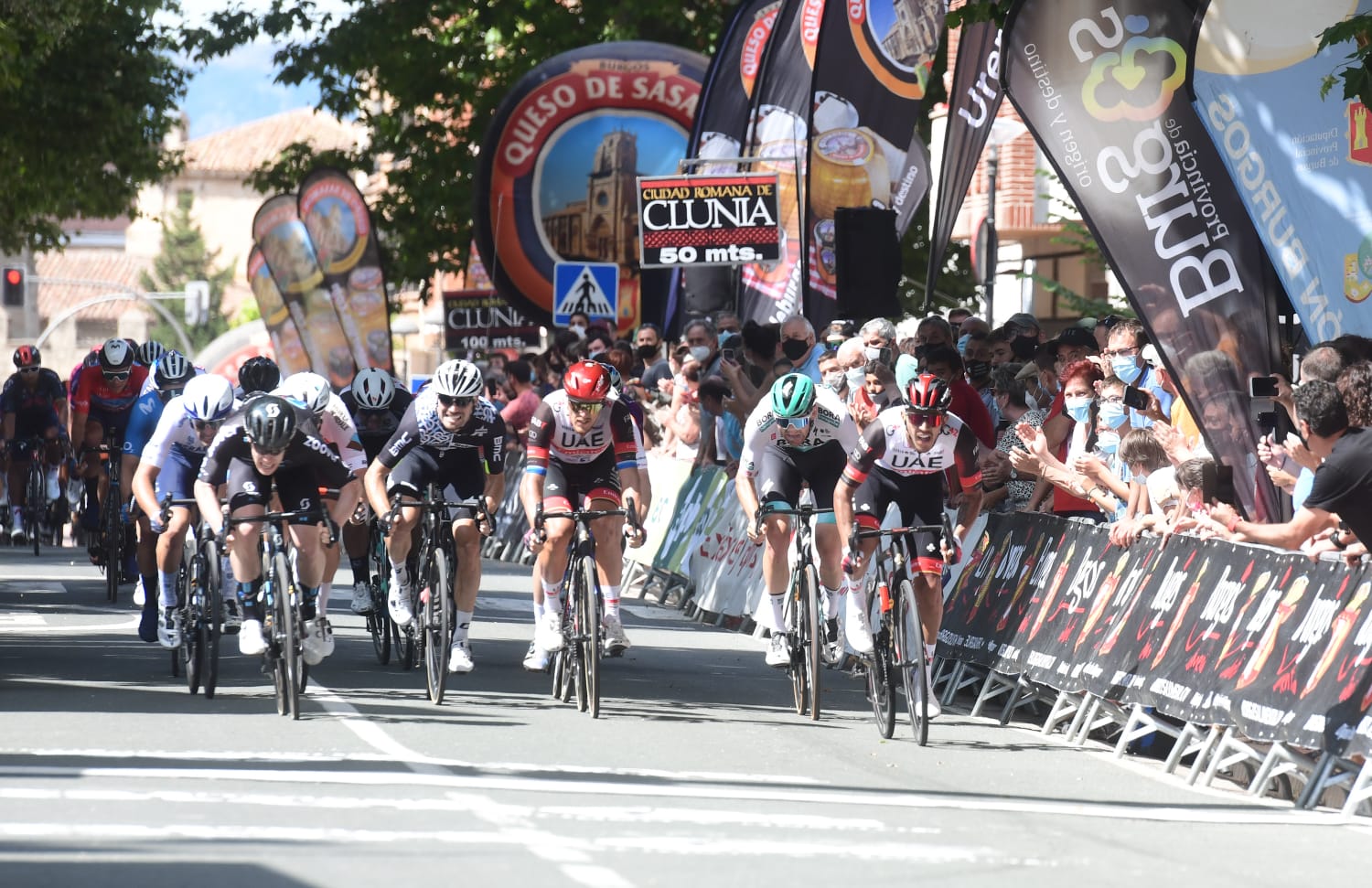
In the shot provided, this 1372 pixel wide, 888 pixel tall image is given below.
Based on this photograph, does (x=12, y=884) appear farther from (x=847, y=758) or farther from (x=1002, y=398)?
(x=1002, y=398)

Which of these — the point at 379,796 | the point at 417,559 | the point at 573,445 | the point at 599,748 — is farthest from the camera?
the point at 417,559

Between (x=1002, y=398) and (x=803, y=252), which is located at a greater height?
(x=803, y=252)

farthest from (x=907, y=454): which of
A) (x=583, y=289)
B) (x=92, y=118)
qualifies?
(x=92, y=118)

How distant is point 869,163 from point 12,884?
1292 cm

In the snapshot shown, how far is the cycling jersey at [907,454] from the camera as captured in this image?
12.3 m

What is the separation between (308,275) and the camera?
3281cm

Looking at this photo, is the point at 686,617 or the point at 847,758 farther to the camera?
the point at 686,617

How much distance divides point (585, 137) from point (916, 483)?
14680 mm

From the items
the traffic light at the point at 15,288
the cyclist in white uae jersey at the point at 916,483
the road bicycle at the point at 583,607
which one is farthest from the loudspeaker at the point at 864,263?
the traffic light at the point at 15,288

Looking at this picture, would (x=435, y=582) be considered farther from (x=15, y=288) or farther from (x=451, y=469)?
(x=15, y=288)

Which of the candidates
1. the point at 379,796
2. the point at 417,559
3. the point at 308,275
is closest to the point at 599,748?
the point at 379,796

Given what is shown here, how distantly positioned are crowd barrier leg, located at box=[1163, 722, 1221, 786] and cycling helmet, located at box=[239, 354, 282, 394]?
19.5 feet

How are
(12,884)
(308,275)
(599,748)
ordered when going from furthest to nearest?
(308,275) < (599,748) < (12,884)

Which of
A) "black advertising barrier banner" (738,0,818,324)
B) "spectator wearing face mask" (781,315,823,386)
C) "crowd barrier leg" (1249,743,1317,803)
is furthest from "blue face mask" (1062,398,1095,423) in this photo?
"black advertising barrier banner" (738,0,818,324)
